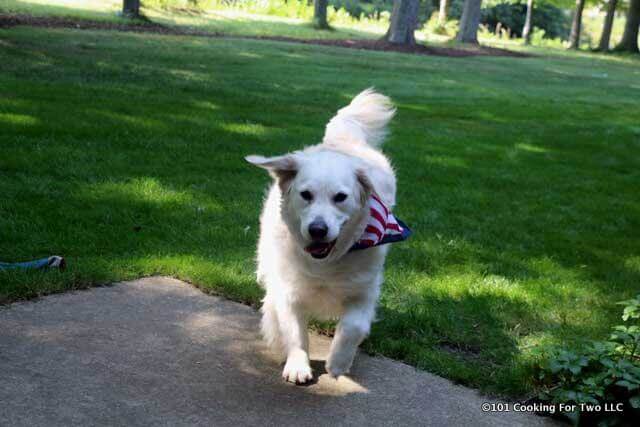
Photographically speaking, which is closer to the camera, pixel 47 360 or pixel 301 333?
pixel 47 360

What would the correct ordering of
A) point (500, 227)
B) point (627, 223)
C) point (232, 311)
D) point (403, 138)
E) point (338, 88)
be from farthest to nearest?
point (338, 88) < point (403, 138) < point (627, 223) < point (500, 227) < point (232, 311)

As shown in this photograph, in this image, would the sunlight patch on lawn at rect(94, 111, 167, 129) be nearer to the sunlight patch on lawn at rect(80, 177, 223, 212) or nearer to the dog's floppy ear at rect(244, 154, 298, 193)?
the sunlight patch on lawn at rect(80, 177, 223, 212)

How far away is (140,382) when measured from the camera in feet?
11.8

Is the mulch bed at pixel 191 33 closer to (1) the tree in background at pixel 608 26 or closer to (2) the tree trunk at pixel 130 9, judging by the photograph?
(2) the tree trunk at pixel 130 9

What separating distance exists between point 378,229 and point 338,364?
775mm

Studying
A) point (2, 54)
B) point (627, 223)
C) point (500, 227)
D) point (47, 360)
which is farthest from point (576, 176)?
point (2, 54)

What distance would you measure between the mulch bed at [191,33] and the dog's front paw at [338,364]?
17.2 metres

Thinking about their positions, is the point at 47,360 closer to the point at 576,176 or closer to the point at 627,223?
the point at 627,223

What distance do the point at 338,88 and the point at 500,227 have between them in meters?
8.35

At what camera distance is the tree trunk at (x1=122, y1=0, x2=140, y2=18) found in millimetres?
26328

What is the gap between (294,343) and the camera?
12.8ft

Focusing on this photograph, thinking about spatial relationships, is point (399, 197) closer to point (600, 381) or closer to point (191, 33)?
point (600, 381)

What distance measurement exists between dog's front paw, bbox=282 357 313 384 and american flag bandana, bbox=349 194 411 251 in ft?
2.16

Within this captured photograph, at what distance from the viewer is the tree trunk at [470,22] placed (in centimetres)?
3450
